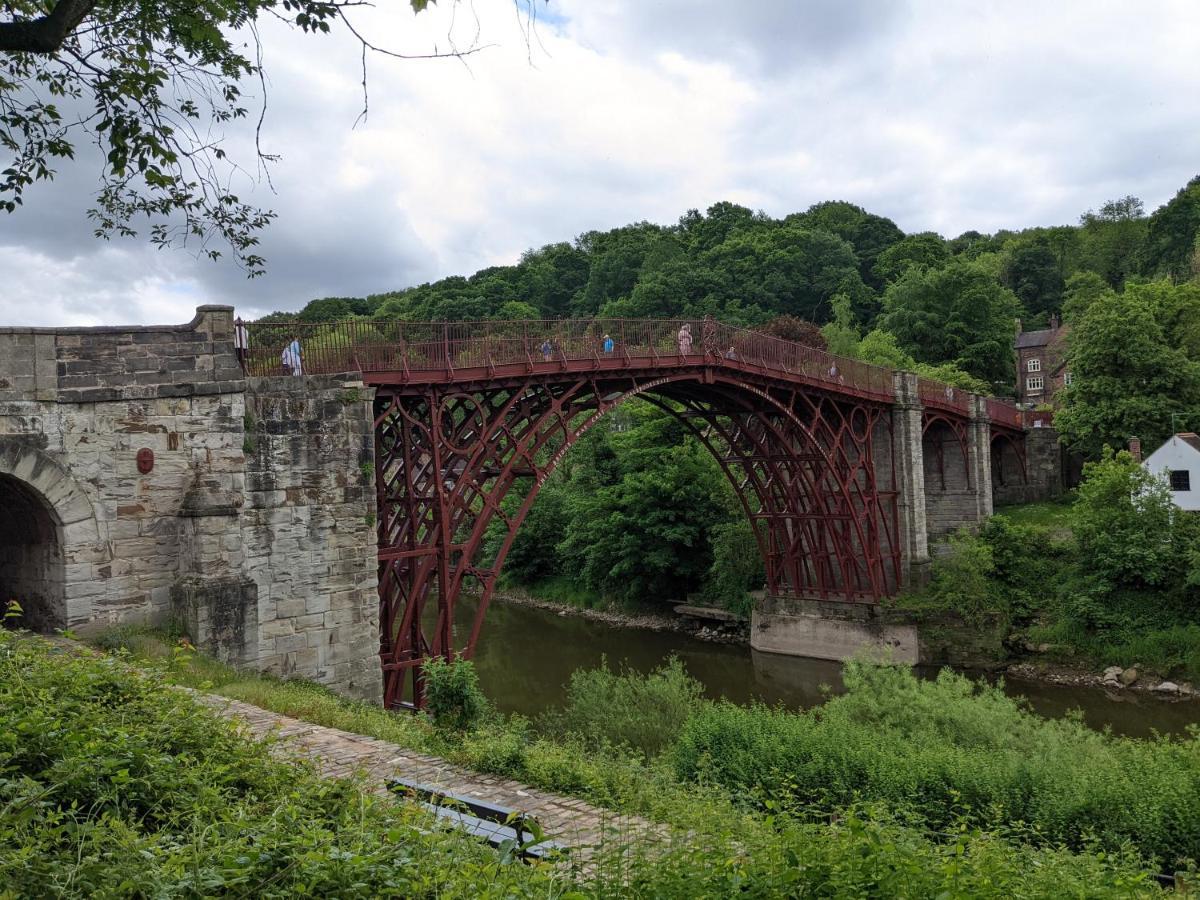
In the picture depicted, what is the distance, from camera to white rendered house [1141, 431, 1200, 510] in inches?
1164

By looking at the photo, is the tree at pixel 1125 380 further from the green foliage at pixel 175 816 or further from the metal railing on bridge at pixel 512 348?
the green foliage at pixel 175 816

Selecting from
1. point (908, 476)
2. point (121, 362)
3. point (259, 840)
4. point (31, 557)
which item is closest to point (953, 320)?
point (908, 476)

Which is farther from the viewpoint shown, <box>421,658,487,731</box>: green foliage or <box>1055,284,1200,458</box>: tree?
<box>1055,284,1200,458</box>: tree

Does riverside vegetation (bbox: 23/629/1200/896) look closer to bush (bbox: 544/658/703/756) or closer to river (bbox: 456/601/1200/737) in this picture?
bush (bbox: 544/658/703/756)

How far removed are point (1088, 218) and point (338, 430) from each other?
3215 inches

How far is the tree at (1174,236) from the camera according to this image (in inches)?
2219

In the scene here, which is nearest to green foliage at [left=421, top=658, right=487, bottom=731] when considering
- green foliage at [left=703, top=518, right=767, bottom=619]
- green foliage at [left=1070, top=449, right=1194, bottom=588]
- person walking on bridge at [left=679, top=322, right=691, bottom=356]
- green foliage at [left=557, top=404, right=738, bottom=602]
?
person walking on bridge at [left=679, top=322, right=691, bottom=356]

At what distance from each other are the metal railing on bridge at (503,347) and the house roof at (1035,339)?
122 ft

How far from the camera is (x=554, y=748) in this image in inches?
366

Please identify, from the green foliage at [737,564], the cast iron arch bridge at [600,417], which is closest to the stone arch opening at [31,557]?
the cast iron arch bridge at [600,417]

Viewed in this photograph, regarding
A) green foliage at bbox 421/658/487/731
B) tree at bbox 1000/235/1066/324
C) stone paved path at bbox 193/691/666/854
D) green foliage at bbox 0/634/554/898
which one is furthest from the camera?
tree at bbox 1000/235/1066/324

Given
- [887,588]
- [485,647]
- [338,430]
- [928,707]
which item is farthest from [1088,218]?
[338,430]

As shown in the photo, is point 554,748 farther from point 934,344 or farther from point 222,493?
point 934,344

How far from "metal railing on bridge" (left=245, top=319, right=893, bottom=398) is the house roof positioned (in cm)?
3718
